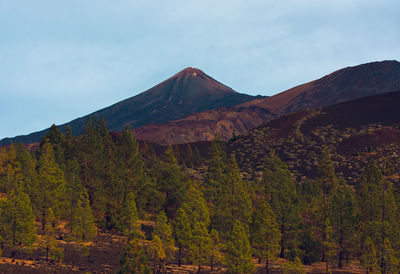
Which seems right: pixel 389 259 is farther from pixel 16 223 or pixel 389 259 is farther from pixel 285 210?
pixel 16 223

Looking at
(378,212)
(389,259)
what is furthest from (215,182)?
(389,259)

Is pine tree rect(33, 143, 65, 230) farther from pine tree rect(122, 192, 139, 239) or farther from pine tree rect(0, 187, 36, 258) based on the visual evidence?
pine tree rect(122, 192, 139, 239)

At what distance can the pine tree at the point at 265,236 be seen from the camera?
37.6 meters

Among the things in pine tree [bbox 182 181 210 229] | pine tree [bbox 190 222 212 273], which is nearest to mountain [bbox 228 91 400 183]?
pine tree [bbox 182 181 210 229]

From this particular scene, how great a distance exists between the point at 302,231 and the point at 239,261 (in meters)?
14.6

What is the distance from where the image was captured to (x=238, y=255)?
33.8 meters

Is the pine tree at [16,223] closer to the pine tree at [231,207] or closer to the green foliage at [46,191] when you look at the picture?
the green foliage at [46,191]

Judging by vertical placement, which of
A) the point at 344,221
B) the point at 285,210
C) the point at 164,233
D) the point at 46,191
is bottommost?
the point at 164,233

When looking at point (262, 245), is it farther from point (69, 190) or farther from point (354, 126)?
point (354, 126)

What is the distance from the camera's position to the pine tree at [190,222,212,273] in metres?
34.8

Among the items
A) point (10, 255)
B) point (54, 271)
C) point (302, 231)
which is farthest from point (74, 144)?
point (302, 231)

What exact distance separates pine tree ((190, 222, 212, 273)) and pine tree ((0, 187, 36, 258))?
1330cm

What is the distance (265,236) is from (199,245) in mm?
6843

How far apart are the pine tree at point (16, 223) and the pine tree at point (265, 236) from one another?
20053mm
